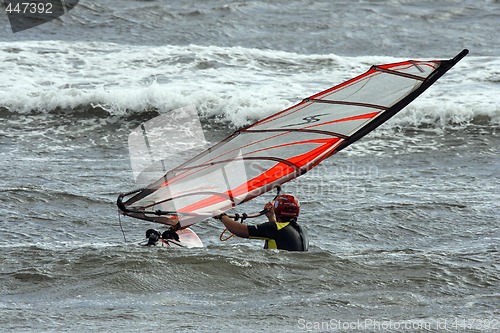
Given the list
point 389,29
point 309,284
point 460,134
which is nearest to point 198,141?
point 460,134

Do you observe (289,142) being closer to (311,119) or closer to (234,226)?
(311,119)

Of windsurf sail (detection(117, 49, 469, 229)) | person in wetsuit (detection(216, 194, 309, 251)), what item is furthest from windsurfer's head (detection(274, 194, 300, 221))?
windsurf sail (detection(117, 49, 469, 229))

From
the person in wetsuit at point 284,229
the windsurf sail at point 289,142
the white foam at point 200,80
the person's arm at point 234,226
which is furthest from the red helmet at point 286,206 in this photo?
the white foam at point 200,80

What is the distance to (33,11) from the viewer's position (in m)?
15.8

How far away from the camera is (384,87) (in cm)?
686

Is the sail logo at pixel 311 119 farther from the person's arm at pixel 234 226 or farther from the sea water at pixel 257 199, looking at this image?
the person's arm at pixel 234 226

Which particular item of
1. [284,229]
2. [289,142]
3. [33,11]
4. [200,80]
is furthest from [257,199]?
[33,11]

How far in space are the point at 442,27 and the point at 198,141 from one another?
23.1ft

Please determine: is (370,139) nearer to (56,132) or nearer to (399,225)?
(399,225)

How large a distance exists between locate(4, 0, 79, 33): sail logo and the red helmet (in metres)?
9.92

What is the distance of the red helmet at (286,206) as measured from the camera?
596 centimetres

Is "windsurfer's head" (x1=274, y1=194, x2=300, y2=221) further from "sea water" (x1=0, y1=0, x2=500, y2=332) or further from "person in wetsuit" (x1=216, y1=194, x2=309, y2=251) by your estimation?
"sea water" (x1=0, y1=0, x2=500, y2=332)

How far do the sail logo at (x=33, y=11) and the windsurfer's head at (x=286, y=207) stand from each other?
9923 millimetres

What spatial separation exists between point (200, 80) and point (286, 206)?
261 inches
